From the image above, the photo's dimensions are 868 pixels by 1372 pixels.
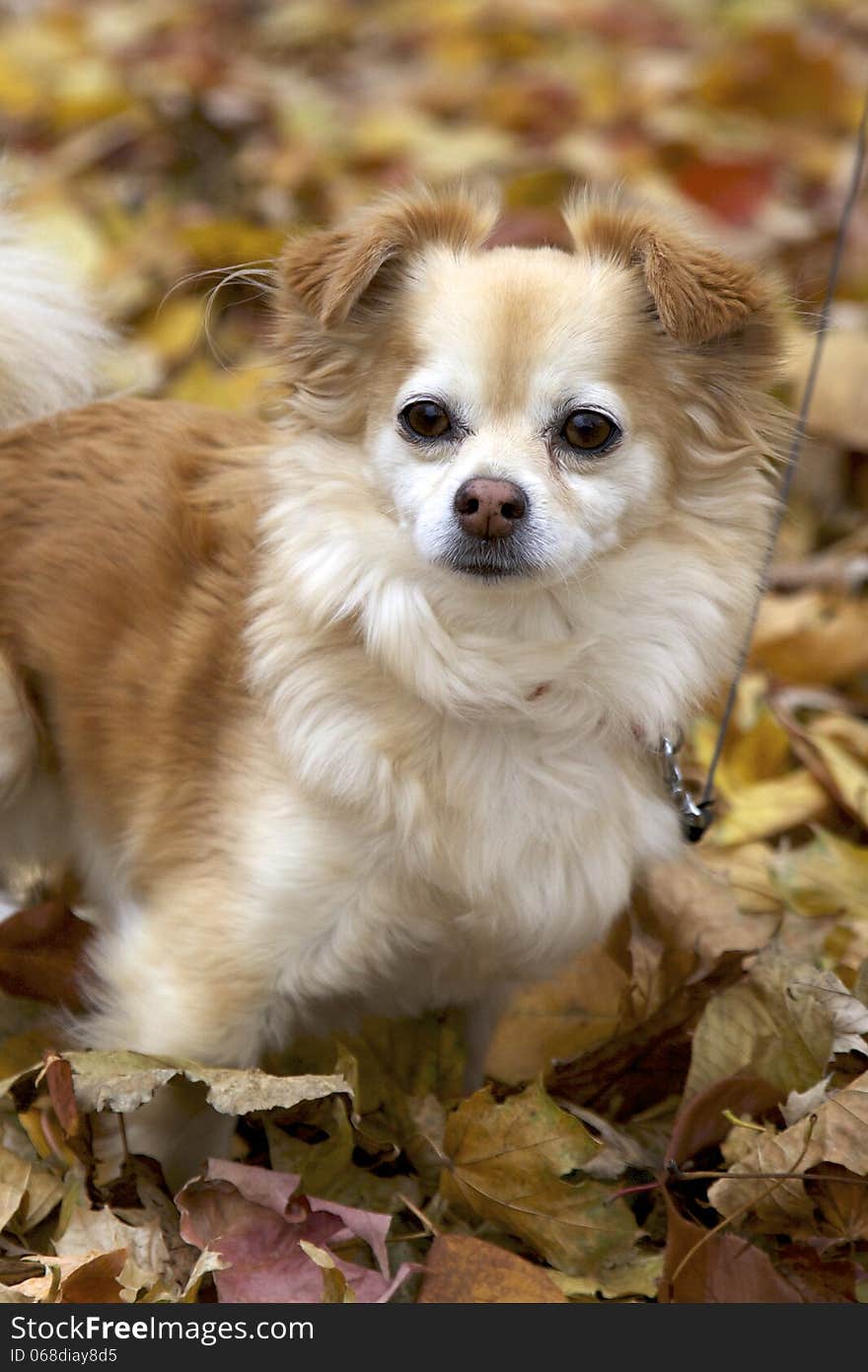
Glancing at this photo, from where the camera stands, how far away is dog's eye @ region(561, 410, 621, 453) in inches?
77.0

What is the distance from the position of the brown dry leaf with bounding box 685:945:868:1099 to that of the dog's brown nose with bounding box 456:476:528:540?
836mm

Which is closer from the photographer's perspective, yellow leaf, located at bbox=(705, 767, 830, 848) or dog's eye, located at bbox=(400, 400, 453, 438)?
dog's eye, located at bbox=(400, 400, 453, 438)

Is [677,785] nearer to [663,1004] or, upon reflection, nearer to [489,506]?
[663,1004]

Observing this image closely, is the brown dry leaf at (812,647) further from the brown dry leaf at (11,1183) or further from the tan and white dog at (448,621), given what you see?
the brown dry leaf at (11,1183)

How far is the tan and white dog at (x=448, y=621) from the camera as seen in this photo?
6.40 ft

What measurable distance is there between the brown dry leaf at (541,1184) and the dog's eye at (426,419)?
3.08ft

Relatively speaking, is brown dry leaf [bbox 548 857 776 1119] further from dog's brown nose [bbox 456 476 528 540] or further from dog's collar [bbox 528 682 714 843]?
dog's brown nose [bbox 456 476 528 540]

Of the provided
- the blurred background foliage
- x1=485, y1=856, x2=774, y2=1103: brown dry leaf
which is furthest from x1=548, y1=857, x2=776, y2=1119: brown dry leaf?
the blurred background foliage

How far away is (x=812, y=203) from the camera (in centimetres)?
539

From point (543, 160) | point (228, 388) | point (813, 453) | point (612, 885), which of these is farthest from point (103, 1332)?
point (543, 160)

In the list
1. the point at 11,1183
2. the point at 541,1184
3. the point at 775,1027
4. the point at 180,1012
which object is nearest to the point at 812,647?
the point at 775,1027

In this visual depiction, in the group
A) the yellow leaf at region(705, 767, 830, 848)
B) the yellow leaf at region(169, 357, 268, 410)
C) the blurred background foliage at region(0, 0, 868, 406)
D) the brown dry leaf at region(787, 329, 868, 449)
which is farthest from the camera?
the blurred background foliage at region(0, 0, 868, 406)

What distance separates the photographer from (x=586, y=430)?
1.96 meters

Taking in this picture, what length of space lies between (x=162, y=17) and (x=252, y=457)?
5431 millimetres
